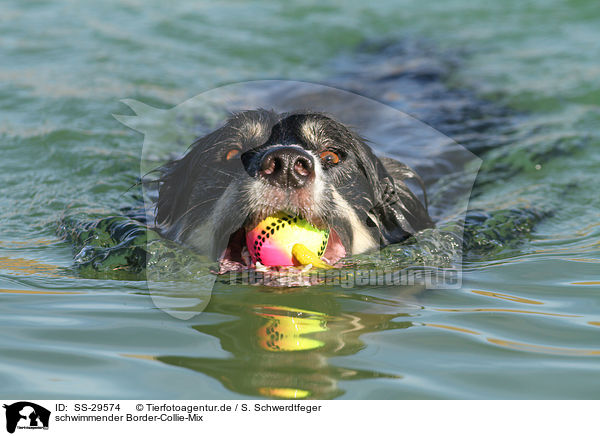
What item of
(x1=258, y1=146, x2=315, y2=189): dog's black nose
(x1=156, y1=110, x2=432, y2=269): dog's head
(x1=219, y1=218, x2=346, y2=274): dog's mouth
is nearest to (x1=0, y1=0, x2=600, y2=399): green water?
(x1=219, y1=218, x2=346, y2=274): dog's mouth

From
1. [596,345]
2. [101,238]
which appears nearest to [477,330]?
[596,345]

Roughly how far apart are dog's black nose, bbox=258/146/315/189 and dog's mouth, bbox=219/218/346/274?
366mm

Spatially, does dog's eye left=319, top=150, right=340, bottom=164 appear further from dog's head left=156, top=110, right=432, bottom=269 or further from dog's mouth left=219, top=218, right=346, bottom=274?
dog's mouth left=219, top=218, right=346, bottom=274

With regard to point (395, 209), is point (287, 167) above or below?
above

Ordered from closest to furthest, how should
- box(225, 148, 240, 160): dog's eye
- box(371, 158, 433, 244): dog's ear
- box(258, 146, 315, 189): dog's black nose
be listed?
box(258, 146, 315, 189): dog's black nose → box(225, 148, 240, 160): dog's eye → box(371, 158, 433, 244): dog's ear

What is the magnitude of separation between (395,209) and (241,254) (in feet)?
3.88

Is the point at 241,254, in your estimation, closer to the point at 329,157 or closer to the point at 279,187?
the point at 279,187

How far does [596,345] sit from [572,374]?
1.37 ft

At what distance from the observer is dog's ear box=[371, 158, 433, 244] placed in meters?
4.71

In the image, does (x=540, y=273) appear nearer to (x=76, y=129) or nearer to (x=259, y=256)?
(x=259, y=256)

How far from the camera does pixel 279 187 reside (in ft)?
12.9
